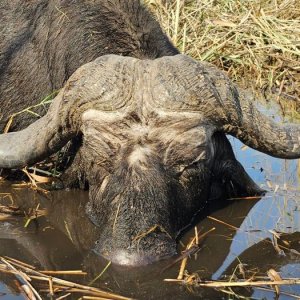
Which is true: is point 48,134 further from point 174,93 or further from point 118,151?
point 174,93

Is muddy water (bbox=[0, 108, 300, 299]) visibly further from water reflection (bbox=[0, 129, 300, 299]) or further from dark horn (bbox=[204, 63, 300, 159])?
dark horn (bbox=[204, 63, 300, 159])

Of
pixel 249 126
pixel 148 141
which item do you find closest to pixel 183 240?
Answer: pixel 148 141

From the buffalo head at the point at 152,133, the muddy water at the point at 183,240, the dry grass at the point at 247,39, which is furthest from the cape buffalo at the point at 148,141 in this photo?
the dry grass at the point at 247,39

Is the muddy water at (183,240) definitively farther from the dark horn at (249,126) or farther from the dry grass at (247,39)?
the dry grass at (247,39)

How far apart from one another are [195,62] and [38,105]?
1.51 metres

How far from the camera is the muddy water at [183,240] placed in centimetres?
367

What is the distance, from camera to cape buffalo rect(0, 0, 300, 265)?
4141 mm

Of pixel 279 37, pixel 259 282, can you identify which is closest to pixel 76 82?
pixel 259 282

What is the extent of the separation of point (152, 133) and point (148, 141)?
53 millimetres

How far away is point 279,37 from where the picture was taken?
9.53 m

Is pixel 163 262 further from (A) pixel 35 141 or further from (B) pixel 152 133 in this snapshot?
(A) pixel 35 141

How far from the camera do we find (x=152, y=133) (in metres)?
4.39

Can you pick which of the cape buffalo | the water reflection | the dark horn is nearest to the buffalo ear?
the cape buffalo

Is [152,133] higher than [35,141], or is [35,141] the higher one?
[152,133]
